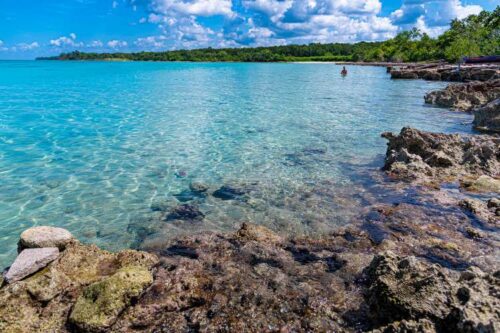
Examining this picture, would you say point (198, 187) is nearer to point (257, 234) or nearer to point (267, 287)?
point (257, 234)

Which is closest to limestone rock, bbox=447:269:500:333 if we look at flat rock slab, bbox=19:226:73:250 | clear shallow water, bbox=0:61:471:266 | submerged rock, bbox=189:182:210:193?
clear shallow water, bbox=0:61:471:266

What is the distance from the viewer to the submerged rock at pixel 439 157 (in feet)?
39.6

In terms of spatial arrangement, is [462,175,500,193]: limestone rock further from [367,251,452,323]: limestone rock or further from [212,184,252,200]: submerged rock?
[212,184,252,200]: submerged rock

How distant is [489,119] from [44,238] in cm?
2209

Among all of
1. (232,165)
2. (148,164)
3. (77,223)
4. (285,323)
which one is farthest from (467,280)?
(148,164)

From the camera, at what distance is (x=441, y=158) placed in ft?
41.7

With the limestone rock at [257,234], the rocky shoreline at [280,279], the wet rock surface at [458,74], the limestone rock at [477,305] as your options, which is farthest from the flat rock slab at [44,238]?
the wet rock surface at [458,74]

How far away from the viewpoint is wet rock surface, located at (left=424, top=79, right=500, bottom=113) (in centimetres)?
2845

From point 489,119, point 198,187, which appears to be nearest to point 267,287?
point 198,187

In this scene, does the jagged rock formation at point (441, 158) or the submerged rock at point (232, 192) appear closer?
the submerged rock at point (232, 192)

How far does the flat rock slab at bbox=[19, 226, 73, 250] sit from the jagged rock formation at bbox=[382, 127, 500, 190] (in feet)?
33.3

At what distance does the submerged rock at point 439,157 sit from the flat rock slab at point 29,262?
10461 millimetres

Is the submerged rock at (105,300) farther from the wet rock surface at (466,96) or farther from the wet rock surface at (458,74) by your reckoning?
the wet rock surface at (458,74)

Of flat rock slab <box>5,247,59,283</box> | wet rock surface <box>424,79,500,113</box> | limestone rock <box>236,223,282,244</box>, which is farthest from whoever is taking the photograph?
wet rock surface <box>424,79,500,113</box>
